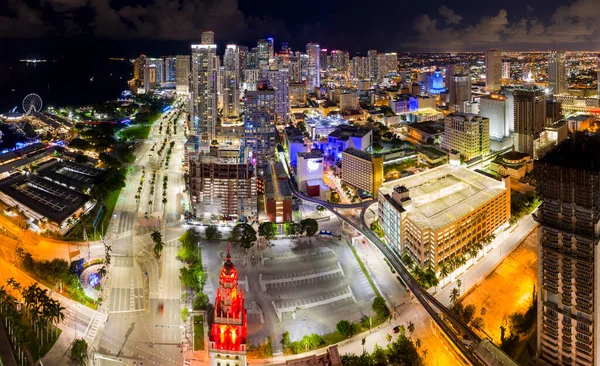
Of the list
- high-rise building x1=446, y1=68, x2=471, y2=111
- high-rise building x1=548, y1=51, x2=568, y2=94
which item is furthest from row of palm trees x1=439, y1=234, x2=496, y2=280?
high-rise building x1=548, y1=51, x2=568, y2=94

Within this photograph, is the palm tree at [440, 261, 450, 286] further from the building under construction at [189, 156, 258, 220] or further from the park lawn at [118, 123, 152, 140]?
the park lawn at [118, 123, 152, 140]

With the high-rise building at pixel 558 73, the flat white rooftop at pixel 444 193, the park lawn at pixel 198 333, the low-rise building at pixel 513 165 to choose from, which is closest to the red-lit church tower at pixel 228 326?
the park lawn at pixel 198 333

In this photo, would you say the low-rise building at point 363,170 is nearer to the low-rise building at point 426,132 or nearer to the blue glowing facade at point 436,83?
the low-rise building at point 426,132

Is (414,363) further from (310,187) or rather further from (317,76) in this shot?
(317,76)

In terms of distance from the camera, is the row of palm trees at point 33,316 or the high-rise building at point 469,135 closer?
the row of palm trees at point 33,316

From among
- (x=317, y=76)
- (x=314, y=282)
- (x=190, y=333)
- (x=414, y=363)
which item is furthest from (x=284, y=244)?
(x=317, y=76)

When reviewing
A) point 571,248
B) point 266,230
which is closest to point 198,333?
point 266,230
